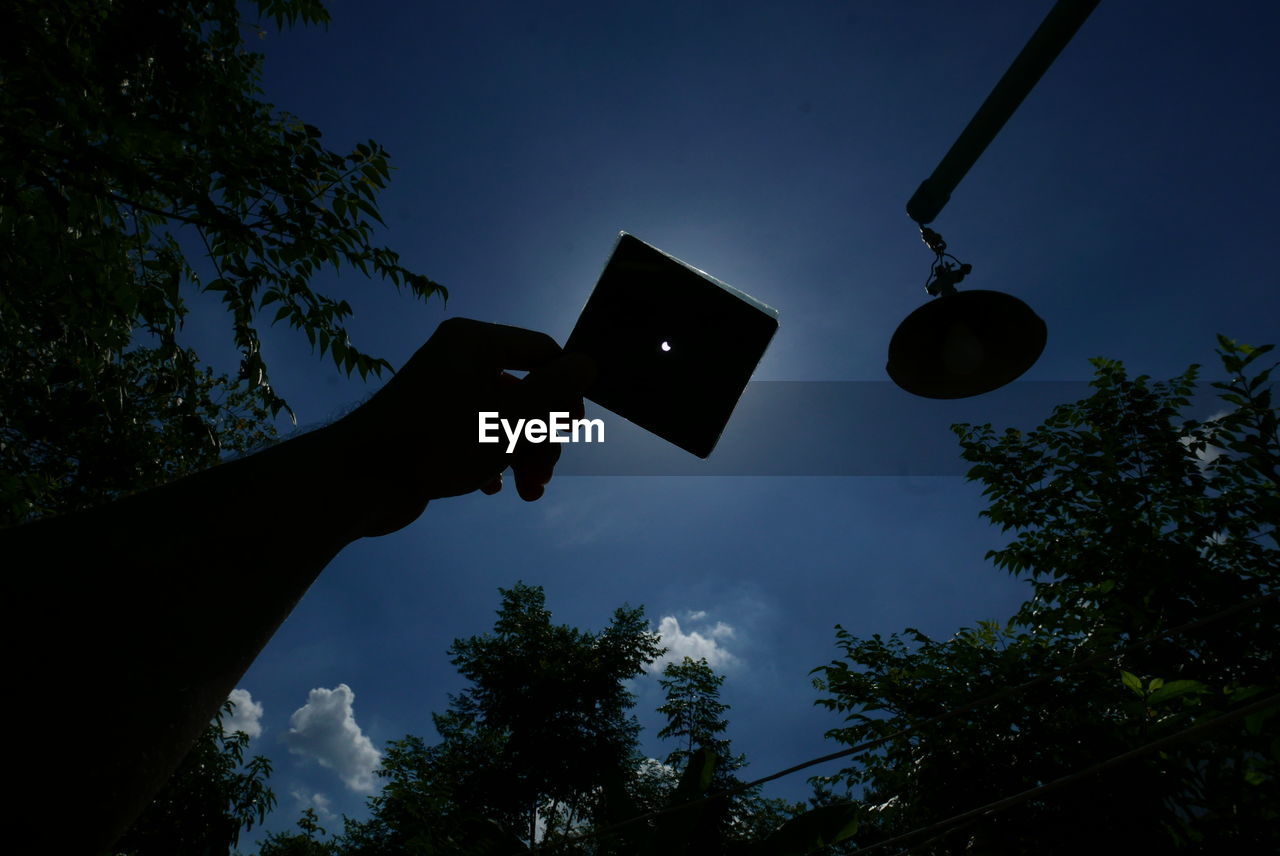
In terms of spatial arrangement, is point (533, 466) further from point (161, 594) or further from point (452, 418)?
point (161, 594)

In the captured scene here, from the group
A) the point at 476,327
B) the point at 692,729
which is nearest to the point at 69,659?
the point at 476,327

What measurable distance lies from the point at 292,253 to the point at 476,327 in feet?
7.63

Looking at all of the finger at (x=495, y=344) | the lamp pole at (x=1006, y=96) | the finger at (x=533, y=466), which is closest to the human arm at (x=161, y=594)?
the finger at (x=495, y=344)

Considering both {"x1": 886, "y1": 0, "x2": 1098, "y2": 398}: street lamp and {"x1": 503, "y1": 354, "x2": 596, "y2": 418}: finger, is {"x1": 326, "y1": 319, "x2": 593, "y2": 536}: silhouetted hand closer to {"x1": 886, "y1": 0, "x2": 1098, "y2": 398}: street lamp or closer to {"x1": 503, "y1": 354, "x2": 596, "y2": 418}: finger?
{"x1": 503, "y1": 354, "x2": 596, "y2": 418}: finger

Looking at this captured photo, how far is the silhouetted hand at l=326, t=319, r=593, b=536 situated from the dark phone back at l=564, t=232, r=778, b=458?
0.28 meters

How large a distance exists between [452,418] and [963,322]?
103 inches

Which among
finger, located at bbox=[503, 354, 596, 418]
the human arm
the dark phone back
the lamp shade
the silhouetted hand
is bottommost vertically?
the human arm

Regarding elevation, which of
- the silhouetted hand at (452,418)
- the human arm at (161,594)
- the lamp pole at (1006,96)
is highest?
the lamp pole at (1006,96)

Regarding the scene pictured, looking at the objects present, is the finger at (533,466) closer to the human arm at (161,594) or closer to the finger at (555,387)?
the finger at (555,387)

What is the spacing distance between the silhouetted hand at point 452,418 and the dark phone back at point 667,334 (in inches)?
11.2

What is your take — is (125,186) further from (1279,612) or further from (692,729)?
(692,729)

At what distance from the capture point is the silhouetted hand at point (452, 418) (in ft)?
2.87

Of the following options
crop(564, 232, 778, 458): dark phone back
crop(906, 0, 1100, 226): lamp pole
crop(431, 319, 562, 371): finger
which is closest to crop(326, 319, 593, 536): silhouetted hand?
crop(431, 319, 562, 371): finger

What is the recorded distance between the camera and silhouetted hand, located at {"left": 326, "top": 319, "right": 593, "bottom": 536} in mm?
875
